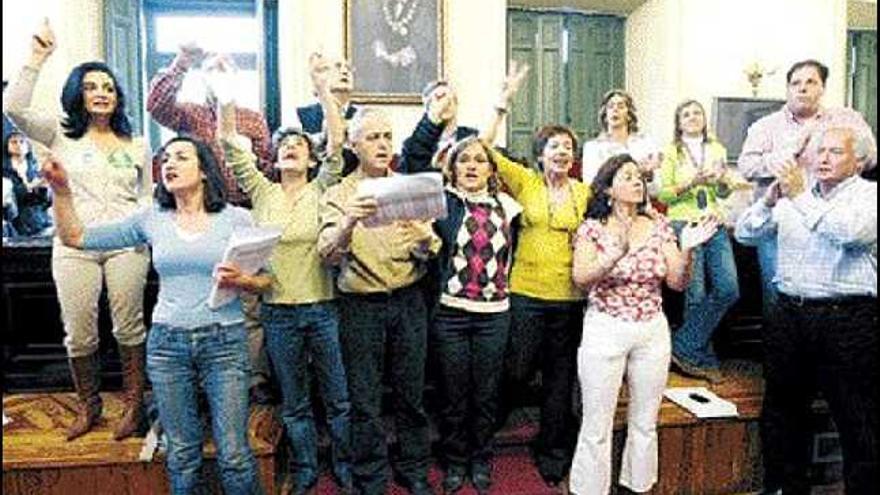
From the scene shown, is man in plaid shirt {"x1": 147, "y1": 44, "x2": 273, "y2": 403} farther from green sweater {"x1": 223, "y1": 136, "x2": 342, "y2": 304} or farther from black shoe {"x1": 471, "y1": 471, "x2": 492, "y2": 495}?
black shoe {"x1": 471, "y1": 471, "x2": 492, "y2": 495}

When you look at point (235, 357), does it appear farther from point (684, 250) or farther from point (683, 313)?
point (683, 313)

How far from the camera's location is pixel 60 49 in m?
4.66

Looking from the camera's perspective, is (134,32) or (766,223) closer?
(766,223)

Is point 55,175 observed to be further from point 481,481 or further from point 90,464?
point 481,481

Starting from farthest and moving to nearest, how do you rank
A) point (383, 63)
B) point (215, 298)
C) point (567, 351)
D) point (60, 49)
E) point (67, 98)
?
point (383, 63), point (60, 49), point (567, 351), point (67, 98), point (215, 298)

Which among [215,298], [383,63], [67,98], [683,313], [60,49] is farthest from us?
[383,63]

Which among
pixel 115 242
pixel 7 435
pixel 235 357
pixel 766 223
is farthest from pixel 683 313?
pixel 7 435

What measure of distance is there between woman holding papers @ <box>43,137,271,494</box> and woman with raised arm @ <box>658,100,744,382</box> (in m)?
1.70

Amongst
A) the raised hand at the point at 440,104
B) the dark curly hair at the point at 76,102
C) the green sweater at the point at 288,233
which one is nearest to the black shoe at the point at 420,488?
the green sweater at the point at 288,233

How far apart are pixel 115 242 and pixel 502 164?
4.00 ft

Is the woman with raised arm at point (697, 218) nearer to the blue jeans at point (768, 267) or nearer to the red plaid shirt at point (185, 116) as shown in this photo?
the blue jeans at point (768, 267)

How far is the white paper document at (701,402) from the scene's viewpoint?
9.91 feet

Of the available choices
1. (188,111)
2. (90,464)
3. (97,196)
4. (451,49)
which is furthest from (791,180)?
(451,49)

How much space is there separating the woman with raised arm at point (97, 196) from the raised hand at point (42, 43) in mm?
133
